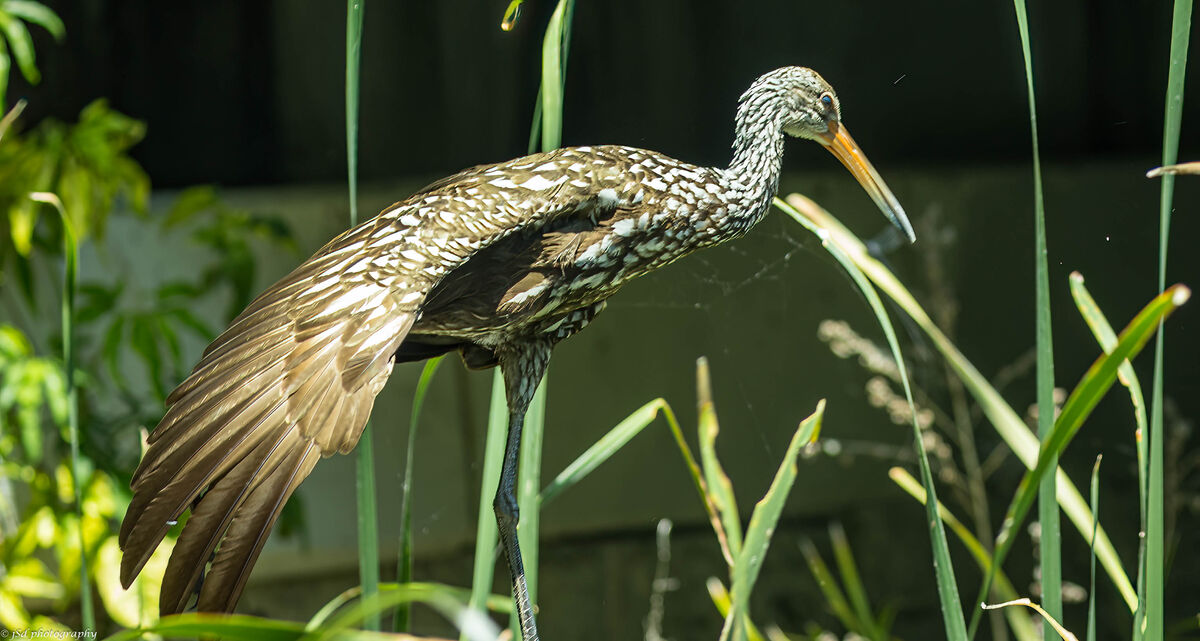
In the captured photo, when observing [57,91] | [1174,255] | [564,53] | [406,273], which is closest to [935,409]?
[1174,255]

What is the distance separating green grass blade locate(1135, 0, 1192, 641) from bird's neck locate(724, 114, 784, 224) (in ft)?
0.93

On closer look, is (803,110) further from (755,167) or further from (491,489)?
(491,489)

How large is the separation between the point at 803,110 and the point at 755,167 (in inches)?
2.3

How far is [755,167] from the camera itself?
0.88 m

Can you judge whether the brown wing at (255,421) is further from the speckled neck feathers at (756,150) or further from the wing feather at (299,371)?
the speckled neck feathers at (756,150)

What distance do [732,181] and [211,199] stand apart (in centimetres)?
149

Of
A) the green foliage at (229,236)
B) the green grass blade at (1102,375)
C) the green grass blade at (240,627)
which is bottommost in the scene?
the green foliage at (229,236)

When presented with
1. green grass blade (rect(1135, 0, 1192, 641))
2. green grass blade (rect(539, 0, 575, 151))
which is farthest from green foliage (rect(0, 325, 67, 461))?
green grass blade (rect(1135, 0, 1192, 641))

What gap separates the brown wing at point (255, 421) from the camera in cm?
70

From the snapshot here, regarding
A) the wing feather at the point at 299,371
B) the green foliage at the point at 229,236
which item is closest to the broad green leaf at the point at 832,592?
the wing feather at the point at 299,371

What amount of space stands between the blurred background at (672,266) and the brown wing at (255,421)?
20.5 inches

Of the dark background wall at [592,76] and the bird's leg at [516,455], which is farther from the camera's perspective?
the dark background wall at [592,76]

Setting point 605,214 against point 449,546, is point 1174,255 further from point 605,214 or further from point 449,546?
point 449,546

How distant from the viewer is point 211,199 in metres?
2.10
